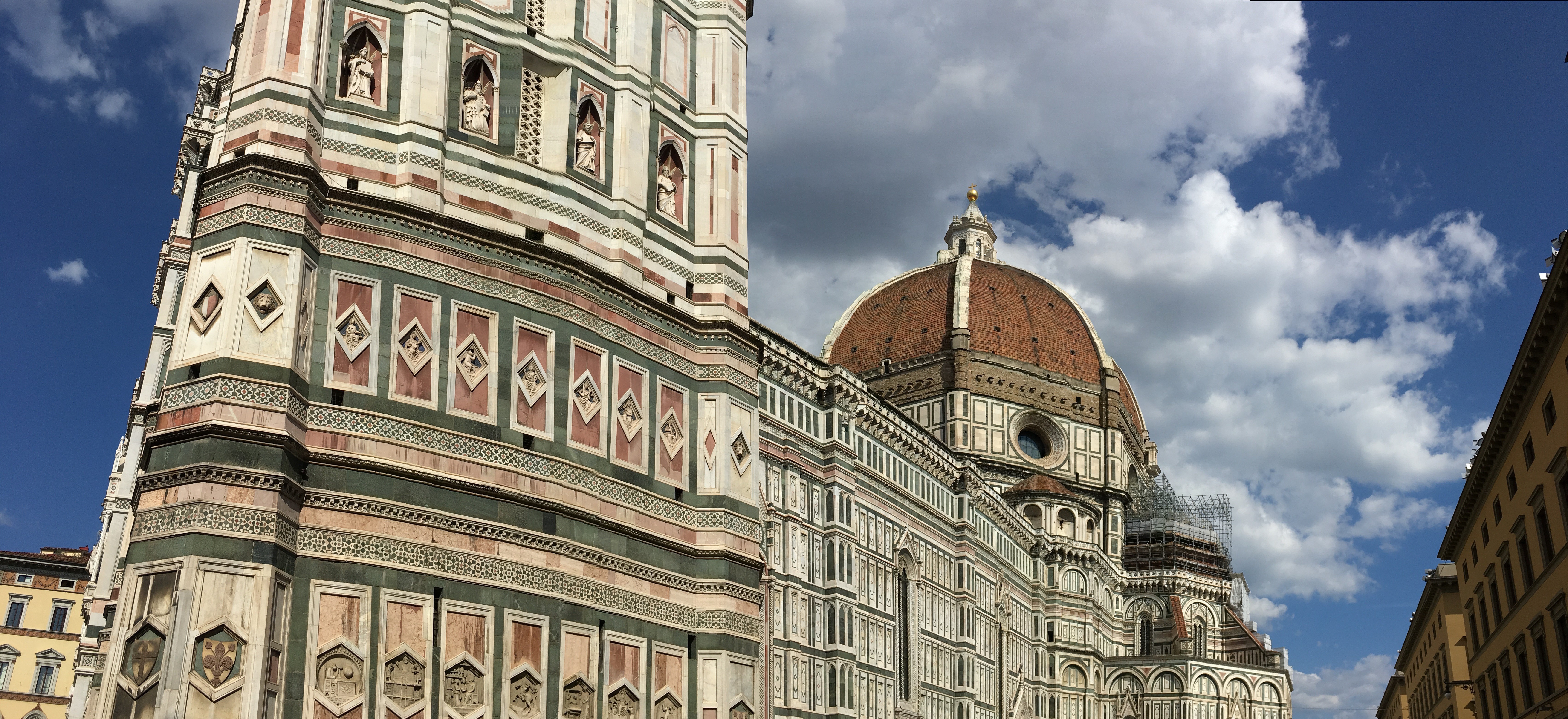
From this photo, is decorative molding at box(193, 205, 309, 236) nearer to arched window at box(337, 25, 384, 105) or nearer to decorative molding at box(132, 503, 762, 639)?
arched window at box(337, 25, 384, 105)

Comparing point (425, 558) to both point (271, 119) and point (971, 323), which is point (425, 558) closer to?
point (271, 119)

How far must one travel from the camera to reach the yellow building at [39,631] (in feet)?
233

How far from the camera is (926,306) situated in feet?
371

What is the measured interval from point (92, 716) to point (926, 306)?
3886 inches

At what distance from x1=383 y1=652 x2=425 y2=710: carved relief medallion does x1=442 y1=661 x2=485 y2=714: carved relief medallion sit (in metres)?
0.34

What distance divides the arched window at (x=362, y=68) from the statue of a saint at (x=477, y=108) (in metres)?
1.42

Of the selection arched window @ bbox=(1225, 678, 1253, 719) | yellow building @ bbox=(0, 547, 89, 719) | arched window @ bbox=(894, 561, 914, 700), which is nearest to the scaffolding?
arched window @ bbox=(1225, 678, 1253, 719)

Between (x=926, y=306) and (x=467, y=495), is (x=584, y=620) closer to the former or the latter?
(x=467, y=495)

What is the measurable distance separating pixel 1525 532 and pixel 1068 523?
6519 cm

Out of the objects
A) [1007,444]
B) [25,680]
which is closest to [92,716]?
[25,680]

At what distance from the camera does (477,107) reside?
22625 mm

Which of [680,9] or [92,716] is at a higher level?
[680,9]

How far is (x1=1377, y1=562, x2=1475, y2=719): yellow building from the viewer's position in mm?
52531

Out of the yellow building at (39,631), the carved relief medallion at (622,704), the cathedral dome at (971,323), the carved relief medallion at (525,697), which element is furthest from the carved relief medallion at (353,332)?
the cathedral dome at (971,323)
